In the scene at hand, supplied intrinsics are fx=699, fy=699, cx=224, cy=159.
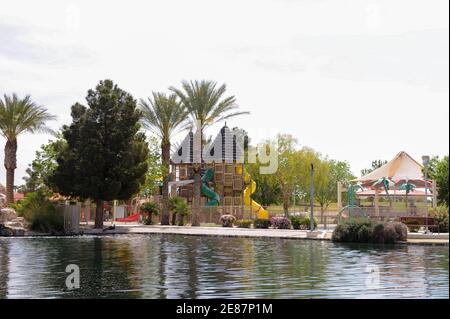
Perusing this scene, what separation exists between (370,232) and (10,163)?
30427 mm

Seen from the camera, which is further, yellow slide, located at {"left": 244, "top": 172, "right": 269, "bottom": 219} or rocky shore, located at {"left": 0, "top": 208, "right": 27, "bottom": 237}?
yellow slide, located at {"left": 244, "top": 172, "right": 269, "bottom": 219}

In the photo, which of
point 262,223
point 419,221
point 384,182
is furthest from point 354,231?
point 384,182

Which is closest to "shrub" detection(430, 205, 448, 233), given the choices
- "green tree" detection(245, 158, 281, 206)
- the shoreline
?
the shoreline

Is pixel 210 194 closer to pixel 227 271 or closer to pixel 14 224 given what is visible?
pixel 14 224

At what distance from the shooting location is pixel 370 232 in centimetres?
3044

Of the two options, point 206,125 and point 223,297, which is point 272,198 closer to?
point 206,125

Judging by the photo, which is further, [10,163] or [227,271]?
[10,163]

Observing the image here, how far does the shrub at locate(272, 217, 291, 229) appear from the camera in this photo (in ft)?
147

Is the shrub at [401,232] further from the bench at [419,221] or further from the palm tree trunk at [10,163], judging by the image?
the palm tree trunk at [10,163]

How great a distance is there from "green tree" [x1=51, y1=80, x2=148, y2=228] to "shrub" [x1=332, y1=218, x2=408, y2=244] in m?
19.0

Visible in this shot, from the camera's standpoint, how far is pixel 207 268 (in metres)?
20.1

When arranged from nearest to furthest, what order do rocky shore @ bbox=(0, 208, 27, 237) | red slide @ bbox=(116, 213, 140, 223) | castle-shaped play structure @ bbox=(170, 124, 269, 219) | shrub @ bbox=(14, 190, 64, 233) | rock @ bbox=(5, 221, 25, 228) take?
rocky shore @ bbox=(0, 208, 27, 237), rock @ bbox=(5, 221, 25, 228), shrub @ bbox=(14, 190, 64, 233), red slide @ bbox=(116, 213, 140, 223), castle-shaped play structure @ bbox=(170, 124, 269, 219)

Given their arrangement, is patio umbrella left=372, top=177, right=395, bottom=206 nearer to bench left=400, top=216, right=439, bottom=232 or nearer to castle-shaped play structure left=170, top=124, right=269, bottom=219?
bench left=400, top=216, right=439, bottom=232
